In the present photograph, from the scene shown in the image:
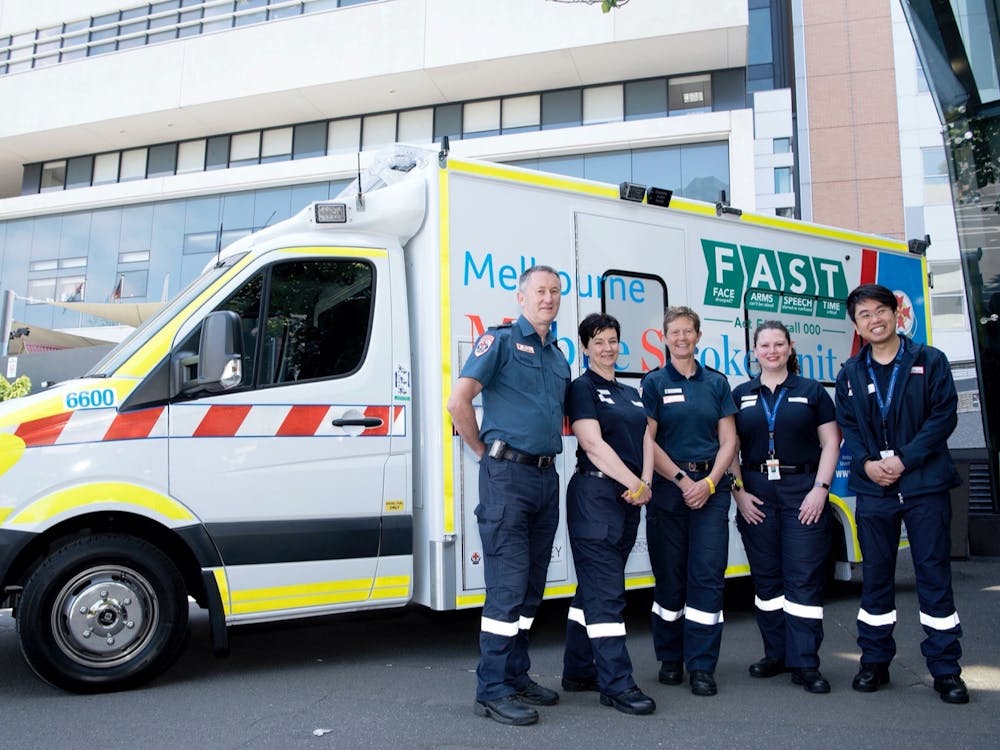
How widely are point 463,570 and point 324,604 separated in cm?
77

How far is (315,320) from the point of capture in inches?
193

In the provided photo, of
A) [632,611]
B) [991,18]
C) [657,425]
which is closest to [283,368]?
[657,425]

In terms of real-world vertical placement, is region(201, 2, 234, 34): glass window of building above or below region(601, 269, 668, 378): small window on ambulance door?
above

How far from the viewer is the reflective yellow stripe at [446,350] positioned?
486 centimetres

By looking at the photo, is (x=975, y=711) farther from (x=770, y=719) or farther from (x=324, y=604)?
(x=324, y=604)

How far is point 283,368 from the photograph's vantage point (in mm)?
4762

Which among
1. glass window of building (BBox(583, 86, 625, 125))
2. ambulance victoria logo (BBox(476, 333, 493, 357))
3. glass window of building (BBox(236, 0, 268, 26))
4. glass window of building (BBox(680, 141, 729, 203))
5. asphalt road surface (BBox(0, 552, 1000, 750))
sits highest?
glass window of building (BBox(236, 0, 268, 26))

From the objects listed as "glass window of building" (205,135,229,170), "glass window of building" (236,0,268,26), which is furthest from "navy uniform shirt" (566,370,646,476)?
"glass window of building" (236,0,268,26)

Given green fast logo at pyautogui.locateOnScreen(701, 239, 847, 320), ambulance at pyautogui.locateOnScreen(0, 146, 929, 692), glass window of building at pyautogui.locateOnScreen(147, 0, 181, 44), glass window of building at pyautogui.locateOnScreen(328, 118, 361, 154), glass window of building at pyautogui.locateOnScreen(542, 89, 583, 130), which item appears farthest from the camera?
glass window of building at pyautogui.locateOnScreen(147, 0, 181, 44)

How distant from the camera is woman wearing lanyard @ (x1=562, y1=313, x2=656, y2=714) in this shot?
4.11m

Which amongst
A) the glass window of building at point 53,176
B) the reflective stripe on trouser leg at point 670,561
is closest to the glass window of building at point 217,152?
the glass window of building at point 53,176

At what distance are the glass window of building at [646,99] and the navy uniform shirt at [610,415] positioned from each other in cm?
1853

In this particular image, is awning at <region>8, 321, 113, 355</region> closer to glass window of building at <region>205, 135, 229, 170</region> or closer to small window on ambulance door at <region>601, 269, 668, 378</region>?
glass window of building at <region>205, 135, 229, 170</region>

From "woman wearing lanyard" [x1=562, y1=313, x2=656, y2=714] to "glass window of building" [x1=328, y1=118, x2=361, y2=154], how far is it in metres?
21.0
